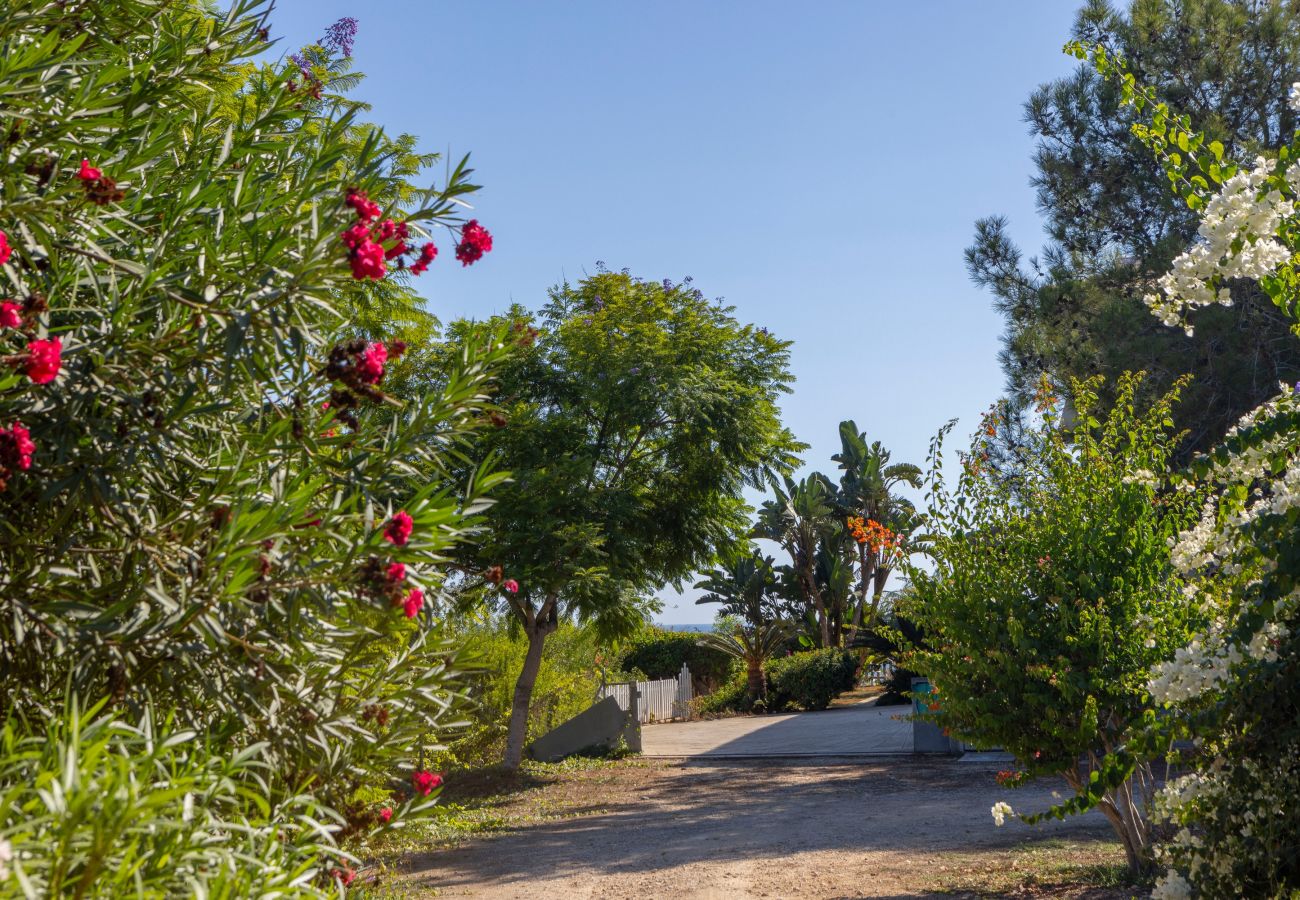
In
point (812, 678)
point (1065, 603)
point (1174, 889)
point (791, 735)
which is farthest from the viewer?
point (812, 678)

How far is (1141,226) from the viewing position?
14867mm

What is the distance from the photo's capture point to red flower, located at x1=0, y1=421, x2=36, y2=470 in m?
2.68

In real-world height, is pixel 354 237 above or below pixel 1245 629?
above

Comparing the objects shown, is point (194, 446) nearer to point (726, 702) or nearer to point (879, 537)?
point (879, 537)

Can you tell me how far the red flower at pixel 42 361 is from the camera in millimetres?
2582

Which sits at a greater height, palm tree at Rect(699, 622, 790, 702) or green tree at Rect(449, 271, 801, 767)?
green tree at Rect(449, 271, 801, 767)

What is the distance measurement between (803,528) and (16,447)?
3080 cm

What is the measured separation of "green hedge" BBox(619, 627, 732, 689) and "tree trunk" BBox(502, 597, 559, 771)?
14771 mm

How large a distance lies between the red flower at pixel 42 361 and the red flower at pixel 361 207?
850 mm

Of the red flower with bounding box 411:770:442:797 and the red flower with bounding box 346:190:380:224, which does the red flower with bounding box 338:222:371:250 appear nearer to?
the red flower with bounding box 346:190:380:224

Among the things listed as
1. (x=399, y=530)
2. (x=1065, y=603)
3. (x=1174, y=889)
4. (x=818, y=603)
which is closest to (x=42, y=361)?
(x=399, y=530)

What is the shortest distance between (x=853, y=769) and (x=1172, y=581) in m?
11.1

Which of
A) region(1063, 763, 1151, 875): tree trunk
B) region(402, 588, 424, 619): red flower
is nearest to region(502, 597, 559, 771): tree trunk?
region(1063, 763, 1151, 875): tree trunk

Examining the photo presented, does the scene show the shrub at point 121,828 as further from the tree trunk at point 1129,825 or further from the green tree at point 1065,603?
the tree trunk at point 1129,825
